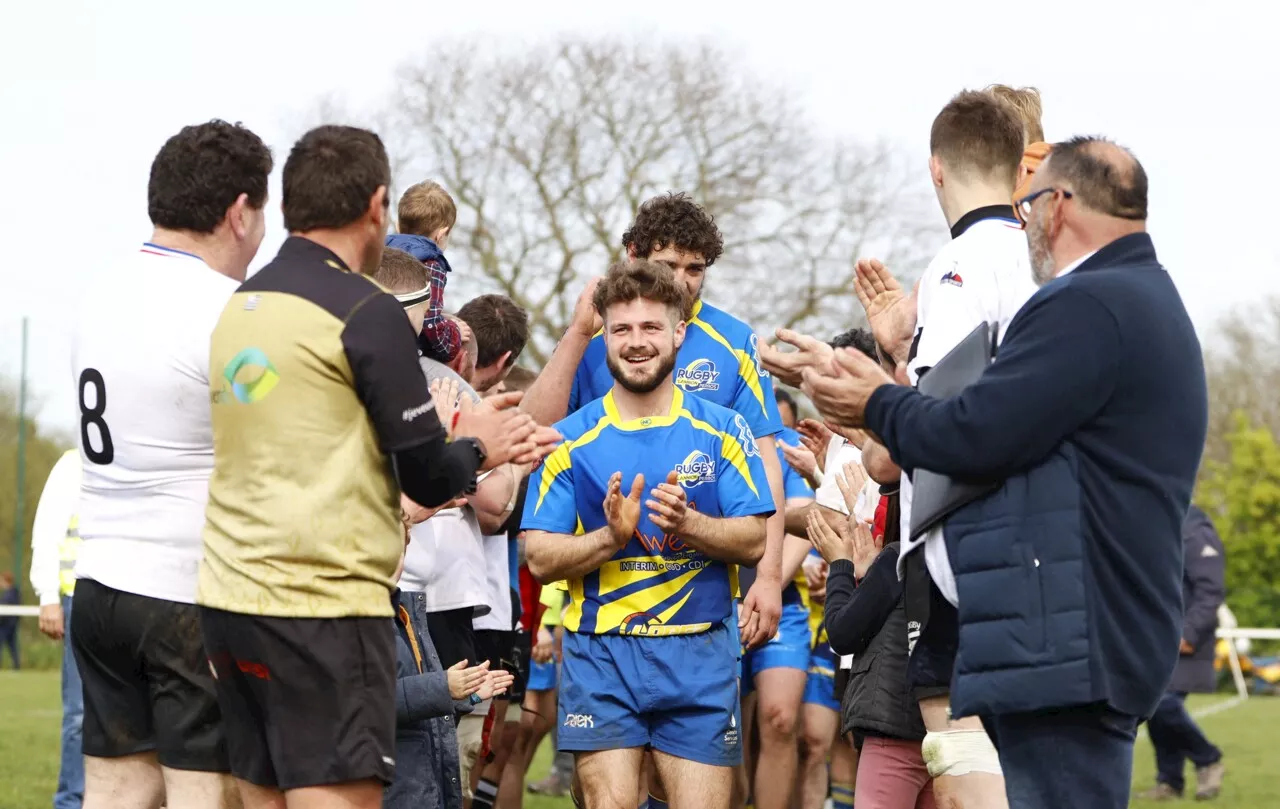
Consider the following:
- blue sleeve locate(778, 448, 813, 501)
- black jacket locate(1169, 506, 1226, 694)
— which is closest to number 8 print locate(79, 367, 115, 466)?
blue sleeve locate(778, 448, 813, 501)

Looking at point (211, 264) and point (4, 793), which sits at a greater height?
point (211, 264)

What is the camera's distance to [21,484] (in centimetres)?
2770

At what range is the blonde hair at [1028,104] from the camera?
5.58 metres

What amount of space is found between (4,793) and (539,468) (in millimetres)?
6089

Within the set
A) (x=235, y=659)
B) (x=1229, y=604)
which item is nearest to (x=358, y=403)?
(x=235, y=659)

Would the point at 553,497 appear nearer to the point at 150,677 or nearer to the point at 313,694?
the point at 150,677

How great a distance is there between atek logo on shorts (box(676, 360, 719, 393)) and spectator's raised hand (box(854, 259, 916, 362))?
140 centimetres

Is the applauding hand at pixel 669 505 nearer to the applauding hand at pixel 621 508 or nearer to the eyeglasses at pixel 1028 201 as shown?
the applauding hand at pixel 621 508

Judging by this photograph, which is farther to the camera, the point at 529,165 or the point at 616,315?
the point at 529,165

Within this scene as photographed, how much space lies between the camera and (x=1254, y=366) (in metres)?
52.8

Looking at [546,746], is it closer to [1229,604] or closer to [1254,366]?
[1229,604]

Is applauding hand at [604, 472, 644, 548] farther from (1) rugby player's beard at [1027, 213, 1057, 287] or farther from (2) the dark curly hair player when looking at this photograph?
(1) rugby player's beard at [1027, 213, 1057, 287]

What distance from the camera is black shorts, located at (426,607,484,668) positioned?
641cm

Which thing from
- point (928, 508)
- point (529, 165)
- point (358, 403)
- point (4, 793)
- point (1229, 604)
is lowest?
point (1229, 604)
